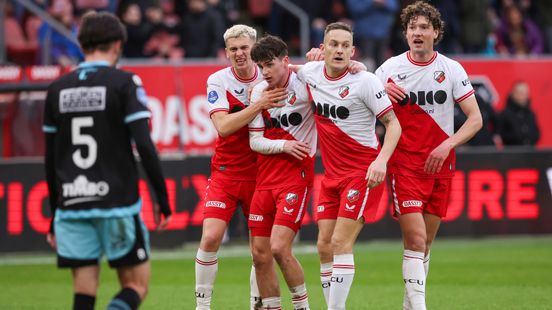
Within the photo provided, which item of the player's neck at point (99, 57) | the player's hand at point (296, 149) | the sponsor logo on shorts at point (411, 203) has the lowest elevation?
the sponsor logo on shorts at point (411, 203)

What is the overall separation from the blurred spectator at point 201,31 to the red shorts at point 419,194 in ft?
35.1

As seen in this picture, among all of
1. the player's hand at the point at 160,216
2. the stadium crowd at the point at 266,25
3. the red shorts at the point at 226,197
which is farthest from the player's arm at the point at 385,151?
the stadium crowd at the point at 266,25

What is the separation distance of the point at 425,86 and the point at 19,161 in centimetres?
838

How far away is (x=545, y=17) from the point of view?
24.2 m

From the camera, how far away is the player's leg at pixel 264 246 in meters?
9.76

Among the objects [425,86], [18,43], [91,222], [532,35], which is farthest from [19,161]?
[532,35]

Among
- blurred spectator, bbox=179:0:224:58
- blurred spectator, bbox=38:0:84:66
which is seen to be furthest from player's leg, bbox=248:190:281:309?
blurred spectator, bbox=179:0:224:58

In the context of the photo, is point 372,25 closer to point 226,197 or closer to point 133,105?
point 226,197

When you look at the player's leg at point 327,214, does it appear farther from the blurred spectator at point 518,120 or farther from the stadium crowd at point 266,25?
the blurred spectator at point 518,120

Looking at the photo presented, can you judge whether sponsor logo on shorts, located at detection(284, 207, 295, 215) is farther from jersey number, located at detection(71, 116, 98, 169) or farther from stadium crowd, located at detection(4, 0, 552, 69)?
stadium crowd, located at detection(4, 0, 552, 69)

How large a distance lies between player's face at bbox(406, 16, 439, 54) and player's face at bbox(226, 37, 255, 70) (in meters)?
1.37

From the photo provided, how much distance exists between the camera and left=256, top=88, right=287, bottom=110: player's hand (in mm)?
9516

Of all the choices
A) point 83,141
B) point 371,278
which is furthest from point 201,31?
point 83,141

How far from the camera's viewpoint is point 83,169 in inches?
292
